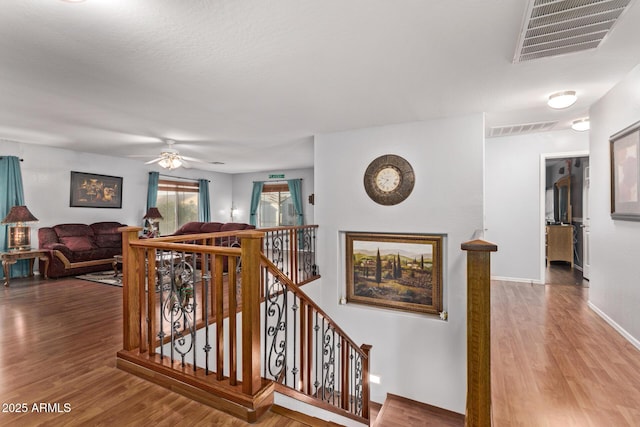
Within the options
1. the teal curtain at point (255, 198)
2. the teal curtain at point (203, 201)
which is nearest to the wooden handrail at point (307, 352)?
the teal curtain at point (203, 201)

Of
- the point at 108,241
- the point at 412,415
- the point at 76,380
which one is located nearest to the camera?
the point at 76,380

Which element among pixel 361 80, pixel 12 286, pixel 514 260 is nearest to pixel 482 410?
pixel 361 80

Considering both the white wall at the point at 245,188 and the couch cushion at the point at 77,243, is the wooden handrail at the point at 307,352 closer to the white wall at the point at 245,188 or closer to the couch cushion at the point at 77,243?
the couch cushion at the point at 77,243

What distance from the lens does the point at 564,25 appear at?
2.07 m

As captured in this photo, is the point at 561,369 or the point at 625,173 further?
the point at 625,173

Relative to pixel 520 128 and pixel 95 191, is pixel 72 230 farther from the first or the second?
pixel 520 128

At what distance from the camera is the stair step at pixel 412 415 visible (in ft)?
12.4

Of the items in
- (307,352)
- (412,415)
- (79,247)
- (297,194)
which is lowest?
(412,415)

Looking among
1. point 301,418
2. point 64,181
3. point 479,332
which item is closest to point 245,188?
point 64,181

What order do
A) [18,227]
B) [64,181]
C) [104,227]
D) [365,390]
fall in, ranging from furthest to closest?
1. [104,227]
2. [64,181]
3. [18,227]
4. [365,390]

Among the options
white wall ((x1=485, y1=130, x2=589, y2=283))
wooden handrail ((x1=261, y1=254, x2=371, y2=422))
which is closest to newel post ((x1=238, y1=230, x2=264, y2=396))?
wooden handrail ((x1=261, y1=254, x2=371, y2=422))

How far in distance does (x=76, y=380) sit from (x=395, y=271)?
12.3 ft

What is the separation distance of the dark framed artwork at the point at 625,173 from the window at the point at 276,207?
301 inches

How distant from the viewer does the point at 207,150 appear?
6.41 meters
